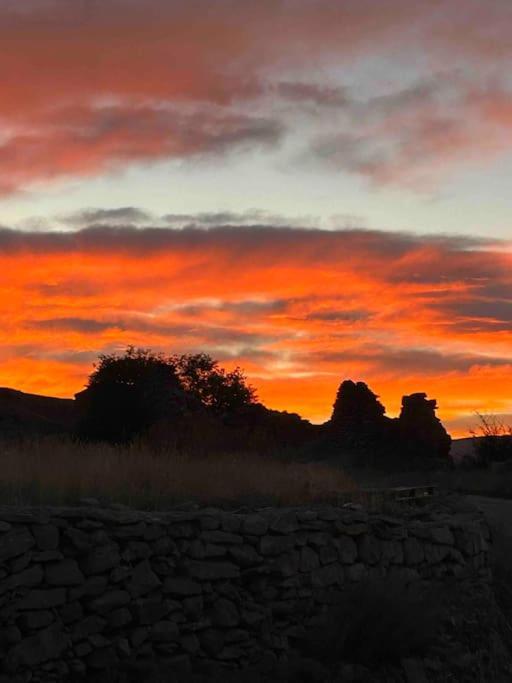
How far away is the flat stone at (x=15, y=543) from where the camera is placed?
9.65m

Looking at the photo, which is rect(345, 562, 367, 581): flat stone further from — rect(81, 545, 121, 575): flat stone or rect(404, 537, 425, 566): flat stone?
rect(81, 545, 121, 575): flat stone

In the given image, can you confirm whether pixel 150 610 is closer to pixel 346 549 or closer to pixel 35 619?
→ pixel 35 619

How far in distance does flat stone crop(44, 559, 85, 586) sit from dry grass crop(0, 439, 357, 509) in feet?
5.90

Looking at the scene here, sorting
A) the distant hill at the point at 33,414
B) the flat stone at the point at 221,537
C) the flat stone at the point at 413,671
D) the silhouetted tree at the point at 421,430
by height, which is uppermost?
the distant hill at the point at 33,414

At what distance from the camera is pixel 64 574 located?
1005cm

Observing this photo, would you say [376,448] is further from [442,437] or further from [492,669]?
[492,669]

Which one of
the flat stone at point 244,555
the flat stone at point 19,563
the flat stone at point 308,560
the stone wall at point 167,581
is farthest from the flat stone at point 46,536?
the flat stone at point 308,560

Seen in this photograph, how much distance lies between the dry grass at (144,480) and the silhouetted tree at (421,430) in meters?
23.5

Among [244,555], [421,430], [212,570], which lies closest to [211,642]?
[212,570]

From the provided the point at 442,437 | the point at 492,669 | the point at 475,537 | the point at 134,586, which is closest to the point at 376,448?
the point at 442,437

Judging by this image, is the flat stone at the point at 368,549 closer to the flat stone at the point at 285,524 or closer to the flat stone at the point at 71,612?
the flat stone at the point at 285,524

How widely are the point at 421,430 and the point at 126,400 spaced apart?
13100 mm

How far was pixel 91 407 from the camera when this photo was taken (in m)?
36.2

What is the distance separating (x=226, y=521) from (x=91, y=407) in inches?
990
